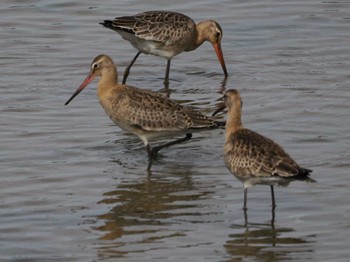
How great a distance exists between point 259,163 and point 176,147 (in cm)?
307

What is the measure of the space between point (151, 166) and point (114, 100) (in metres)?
0.86

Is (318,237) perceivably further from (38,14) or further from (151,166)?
(38,14)

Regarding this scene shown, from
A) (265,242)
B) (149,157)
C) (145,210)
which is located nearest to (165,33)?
(149,157)

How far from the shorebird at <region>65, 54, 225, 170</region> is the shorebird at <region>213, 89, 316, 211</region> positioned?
68.4 inches

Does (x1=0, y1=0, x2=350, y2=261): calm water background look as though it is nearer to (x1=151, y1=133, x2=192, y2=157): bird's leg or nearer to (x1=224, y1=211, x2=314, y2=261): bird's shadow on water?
(x1=224, y1=211, x2=314, y2=261): bird's shadow on water

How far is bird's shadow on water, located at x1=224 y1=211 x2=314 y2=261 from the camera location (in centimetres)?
1001

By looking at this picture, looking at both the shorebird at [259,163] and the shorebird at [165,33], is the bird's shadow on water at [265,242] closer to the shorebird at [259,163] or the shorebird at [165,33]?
the shorebird at [259,163]

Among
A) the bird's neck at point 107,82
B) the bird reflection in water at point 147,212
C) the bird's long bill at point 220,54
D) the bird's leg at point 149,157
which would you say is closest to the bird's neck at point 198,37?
the bird's long bill at point 220,54

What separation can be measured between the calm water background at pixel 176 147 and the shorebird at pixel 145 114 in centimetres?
33

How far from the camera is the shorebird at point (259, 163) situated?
10.5 meters

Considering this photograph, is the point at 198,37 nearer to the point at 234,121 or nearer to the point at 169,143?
the point at 169,143

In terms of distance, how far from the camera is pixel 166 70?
17062 mm

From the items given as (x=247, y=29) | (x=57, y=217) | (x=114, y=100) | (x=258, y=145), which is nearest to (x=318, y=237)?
(x=258, y=145)

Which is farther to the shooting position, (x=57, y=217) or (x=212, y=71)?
(x=212, y=71)
